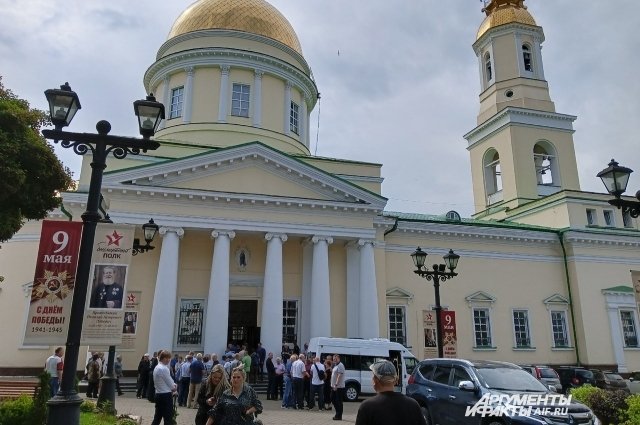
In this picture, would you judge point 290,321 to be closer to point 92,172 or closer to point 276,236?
point 276,236

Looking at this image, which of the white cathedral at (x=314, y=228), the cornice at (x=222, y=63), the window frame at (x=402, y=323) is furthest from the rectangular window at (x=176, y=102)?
the window frame at (x=402, y=323)

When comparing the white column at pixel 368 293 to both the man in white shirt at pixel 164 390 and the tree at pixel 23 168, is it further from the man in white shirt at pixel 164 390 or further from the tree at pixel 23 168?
the man in white shirt at pixel 164 390

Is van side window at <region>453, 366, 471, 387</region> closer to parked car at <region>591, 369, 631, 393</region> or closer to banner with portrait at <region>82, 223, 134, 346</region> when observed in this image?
banner with portrait at <region>82, 223, 134, 346</region>

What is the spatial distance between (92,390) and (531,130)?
29272mm

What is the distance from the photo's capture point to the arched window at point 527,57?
115ft

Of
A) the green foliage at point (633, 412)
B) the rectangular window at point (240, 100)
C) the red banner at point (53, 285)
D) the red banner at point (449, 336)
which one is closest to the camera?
the red banner at point (53, 285)

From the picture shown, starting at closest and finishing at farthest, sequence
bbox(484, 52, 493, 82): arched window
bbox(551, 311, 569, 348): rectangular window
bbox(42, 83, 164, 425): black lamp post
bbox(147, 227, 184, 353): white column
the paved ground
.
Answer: bbox(42, 83, 164, 425): black lamp post
the paved ground
bbox(147, 227, 184, 353): white column
bbox(551, 311, 569, 348): rectangular window
bbox(484, 52, 493, 82): arched window

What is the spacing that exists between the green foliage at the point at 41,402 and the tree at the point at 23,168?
4.43 m

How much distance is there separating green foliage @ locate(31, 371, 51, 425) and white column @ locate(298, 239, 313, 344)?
14.7 meters

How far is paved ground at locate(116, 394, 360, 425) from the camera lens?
12578mm

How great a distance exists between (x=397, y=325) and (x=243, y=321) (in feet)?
24.9

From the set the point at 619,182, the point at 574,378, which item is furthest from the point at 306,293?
the point at 619,182

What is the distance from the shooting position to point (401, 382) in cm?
1786

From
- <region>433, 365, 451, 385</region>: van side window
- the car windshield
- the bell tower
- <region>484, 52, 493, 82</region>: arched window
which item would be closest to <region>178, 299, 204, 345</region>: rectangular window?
<region>433, 365, 451, 385</region>: van side window
